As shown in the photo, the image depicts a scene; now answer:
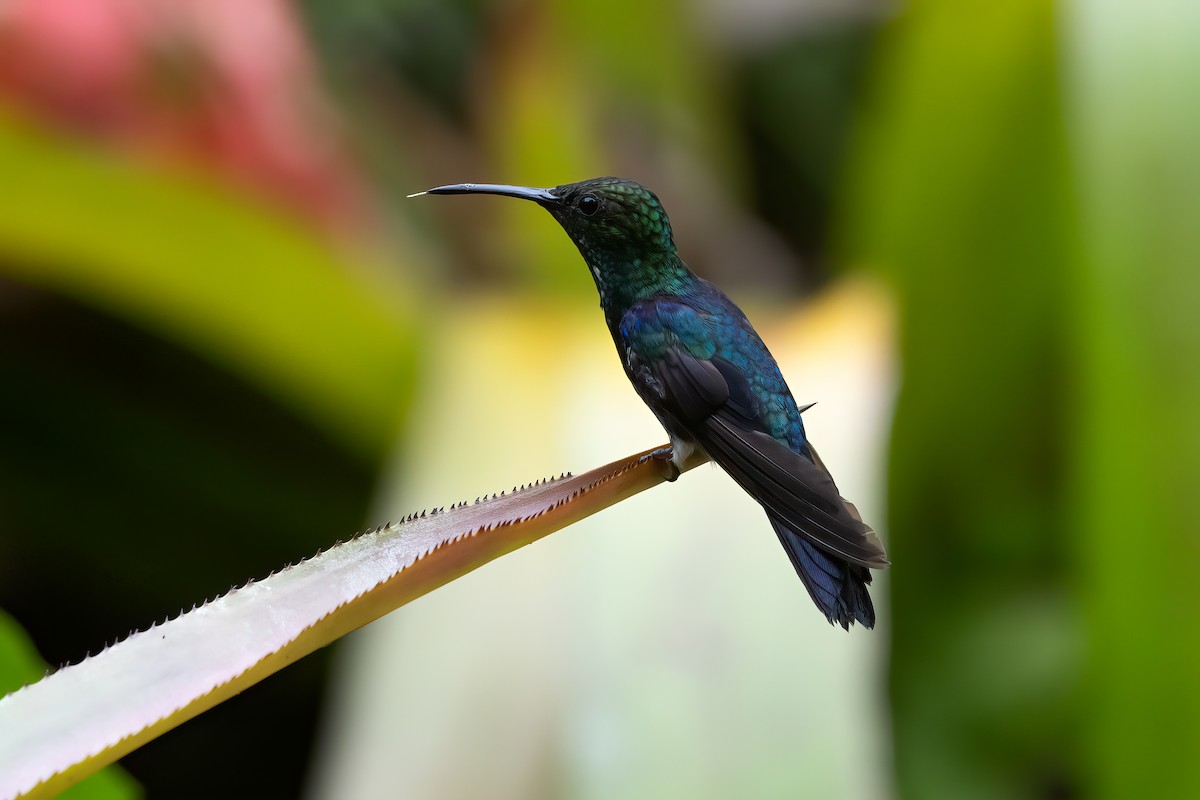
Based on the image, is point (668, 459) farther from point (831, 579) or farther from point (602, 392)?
point (602, 392)

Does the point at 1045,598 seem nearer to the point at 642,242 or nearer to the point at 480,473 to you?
the point at 480,473

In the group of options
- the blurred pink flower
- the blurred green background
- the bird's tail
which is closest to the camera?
the bird's tail

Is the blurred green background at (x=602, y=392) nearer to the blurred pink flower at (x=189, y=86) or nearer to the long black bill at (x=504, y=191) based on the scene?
the blurred pink flower at (x=189, y=86)

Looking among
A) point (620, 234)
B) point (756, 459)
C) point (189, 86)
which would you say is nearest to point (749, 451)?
point (756, 459)

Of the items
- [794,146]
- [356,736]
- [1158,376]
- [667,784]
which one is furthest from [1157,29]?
[794,146]

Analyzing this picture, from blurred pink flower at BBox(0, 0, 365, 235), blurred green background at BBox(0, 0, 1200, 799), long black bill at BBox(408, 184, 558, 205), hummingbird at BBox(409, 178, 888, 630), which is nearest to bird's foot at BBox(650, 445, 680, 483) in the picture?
hummingbird at BBox(409, 178, 888, 630)

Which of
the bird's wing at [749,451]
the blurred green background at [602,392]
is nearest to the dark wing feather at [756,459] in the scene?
the bird's wing at [749,451]

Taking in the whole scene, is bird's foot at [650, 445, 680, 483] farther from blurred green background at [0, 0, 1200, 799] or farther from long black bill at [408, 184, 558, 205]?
blurred green background at [0, 0, 1200, 799]
